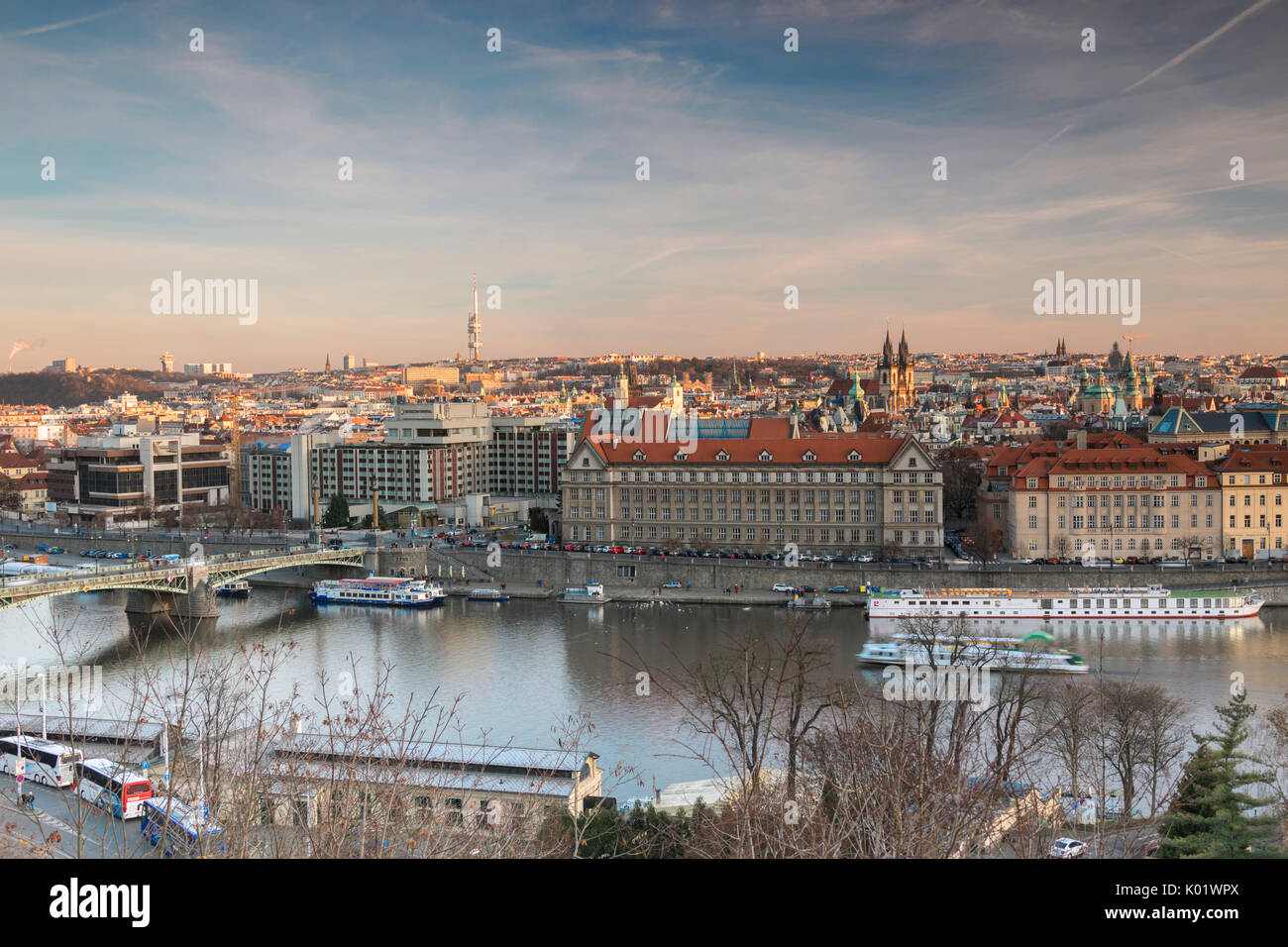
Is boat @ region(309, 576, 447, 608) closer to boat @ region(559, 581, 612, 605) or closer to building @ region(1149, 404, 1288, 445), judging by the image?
boat @ region(559, 581, 612, 605)

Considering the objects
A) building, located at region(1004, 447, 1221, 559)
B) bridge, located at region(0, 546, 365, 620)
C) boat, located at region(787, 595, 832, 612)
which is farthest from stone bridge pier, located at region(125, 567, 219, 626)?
building, located at region(1004, 447, 1221, 559)

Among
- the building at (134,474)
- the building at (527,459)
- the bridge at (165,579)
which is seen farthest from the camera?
the building at (527,459)

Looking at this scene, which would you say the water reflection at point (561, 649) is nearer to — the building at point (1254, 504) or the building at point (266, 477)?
the building at point (1254, 504)

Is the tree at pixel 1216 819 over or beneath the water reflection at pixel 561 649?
over

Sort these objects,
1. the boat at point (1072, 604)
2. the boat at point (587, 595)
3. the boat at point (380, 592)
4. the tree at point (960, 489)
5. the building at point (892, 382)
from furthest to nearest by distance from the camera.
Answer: the building at point (892, 382)
the tree at point (960, 489)
the boat at point (380, 592)
the boat at point (587, 595)
the boat at point (1072, 604)

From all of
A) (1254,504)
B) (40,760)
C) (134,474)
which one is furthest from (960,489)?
(134,474)

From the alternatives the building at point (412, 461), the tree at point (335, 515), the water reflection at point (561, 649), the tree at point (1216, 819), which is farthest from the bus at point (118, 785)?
the building at point (412, 461)

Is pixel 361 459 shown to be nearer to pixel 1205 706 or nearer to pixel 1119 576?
pixel 1119 576
